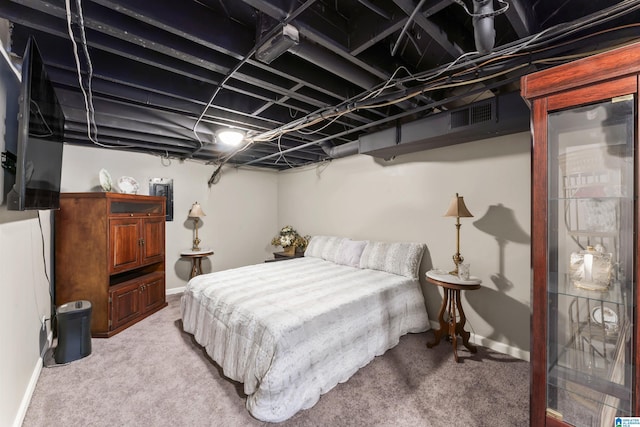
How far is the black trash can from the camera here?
236cm

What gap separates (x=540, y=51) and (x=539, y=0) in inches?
10.8

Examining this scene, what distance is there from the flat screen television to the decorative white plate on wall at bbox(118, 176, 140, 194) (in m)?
1.89

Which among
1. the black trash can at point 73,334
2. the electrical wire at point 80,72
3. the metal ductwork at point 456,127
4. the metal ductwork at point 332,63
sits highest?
the metal ductwork at point 332,63

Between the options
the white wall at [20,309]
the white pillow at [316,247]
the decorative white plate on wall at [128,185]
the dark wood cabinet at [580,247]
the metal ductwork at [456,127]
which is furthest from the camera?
the white pillow at [316,247]

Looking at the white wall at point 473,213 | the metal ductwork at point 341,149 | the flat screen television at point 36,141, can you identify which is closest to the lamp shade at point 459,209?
the white wall at point 473,213

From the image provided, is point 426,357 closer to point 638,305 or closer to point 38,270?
point 638,305

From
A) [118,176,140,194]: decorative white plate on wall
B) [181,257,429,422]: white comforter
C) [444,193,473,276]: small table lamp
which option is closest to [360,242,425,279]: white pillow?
[181,257,429,422]: white comforter

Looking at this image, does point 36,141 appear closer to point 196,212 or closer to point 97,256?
point 97,256

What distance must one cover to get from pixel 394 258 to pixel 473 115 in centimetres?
178

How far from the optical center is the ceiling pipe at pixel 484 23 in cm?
120

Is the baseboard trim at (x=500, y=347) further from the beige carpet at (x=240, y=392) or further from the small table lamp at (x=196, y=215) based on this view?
the small table lamp at (x=196, y=215)

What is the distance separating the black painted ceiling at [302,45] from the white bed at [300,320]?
177 centimetres

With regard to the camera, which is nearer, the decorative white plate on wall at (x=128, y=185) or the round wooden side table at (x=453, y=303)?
the round wooden side table at (x=453, y=303)

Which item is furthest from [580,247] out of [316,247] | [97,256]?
[97,256]
